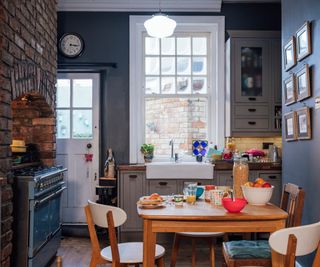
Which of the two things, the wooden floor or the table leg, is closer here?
the table leg

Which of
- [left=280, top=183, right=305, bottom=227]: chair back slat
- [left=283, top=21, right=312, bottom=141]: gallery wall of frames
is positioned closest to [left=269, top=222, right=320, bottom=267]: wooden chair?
[left=280, top=183, right=305, bottom=227]: chair back slat

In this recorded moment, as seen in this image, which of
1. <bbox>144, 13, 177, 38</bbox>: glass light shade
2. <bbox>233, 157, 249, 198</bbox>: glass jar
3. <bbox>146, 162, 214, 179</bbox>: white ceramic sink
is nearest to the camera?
<bbox>233, 157, 249, 198</bbox>: glass jar

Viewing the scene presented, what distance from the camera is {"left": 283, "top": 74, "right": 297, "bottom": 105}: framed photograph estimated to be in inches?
145

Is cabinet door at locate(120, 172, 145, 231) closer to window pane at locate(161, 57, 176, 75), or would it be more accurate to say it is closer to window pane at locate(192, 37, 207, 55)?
window pane at locate(161, 57, 176, 75)

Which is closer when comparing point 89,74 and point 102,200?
point 102,200

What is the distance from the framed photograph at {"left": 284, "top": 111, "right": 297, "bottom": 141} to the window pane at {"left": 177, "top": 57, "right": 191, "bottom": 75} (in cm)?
197

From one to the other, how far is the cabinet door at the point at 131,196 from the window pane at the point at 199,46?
1.97m

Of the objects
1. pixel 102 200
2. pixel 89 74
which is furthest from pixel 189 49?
pixel 102 200

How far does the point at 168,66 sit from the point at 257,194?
329 centimetres

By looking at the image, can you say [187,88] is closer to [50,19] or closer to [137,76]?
[137,76]

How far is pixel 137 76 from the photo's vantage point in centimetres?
543

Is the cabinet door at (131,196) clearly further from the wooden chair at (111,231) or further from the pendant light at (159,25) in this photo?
the wooden chair at (111,231)

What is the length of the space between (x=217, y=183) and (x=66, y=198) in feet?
6.91

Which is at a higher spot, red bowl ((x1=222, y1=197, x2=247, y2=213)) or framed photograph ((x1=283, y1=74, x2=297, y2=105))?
framed photograph ((x1=283, y1=74, x2=297, y2=105))
